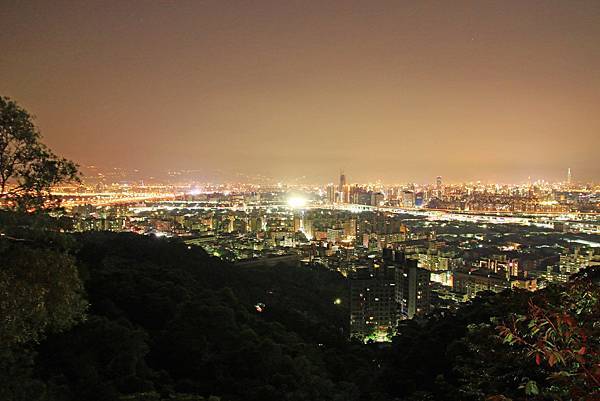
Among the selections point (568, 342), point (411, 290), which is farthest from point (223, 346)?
point (411, 290)

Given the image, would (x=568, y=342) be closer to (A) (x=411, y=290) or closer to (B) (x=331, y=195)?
(A) (x=411, y=290)

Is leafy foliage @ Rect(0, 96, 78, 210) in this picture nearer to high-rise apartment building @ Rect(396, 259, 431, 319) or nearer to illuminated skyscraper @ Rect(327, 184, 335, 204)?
high-rise apartment building @ Rect(396, 259, 431, 319)

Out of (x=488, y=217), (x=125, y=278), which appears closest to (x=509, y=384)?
(x=125, y=278)

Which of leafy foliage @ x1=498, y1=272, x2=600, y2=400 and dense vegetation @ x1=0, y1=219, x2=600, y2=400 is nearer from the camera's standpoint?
leafy foliage @ x1=498, y1=272, x2=600, y2=400

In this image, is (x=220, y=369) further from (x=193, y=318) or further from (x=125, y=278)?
(x=125, y=278)

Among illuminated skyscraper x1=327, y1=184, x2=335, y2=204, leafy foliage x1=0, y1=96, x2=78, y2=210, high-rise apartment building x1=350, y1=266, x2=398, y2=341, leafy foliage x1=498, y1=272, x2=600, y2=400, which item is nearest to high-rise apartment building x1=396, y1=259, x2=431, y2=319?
high-rise apartment building x1=350, y1=266, x2=398, y2=341

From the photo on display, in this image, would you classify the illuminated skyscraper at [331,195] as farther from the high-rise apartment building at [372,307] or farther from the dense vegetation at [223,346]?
the dense vegetation at [223,346]

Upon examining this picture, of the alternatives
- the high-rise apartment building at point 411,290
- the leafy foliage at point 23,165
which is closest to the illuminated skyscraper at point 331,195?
the high-rise apartment building at point 411,290

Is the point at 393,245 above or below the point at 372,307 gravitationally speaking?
above
